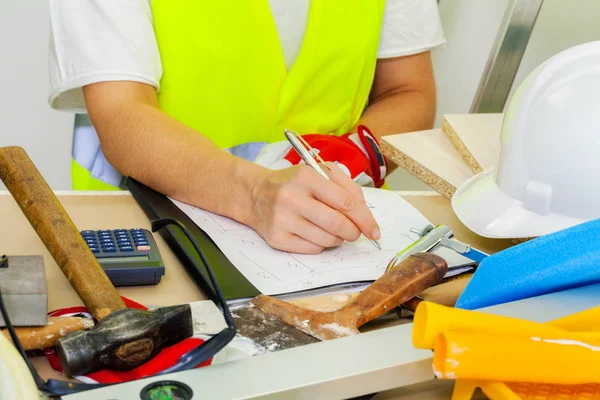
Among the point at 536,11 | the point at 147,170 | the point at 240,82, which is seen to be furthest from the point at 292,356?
the point at 536,11

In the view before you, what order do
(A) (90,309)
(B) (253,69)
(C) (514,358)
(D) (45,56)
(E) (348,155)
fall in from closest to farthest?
(C) (514,358), (A) (90,309), (E) (348,155), (B) (253,69), (D) (45,56)

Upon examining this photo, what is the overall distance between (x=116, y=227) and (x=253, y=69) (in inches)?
18.6

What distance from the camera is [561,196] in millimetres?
808

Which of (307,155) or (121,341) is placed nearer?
(121,341)

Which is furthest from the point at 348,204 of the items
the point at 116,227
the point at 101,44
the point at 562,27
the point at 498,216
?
the point at 562,27

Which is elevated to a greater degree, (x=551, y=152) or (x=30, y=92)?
(x=551, y=152)

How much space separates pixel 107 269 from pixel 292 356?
26 centimetres

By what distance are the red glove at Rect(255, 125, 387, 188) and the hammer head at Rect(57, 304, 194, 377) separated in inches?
20.8

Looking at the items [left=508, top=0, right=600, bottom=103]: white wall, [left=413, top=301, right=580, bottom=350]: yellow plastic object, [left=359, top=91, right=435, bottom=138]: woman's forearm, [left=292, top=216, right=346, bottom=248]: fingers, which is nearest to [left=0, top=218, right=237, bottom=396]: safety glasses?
[left=413, top=301, right=580, bottom=350]: yellow plastic object

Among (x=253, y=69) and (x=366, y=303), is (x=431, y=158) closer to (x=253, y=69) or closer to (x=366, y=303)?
(x=253, y=69)

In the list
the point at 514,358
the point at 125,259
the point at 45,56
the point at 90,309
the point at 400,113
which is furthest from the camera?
the point at 45,56

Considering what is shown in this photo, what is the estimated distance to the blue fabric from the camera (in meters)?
0.62

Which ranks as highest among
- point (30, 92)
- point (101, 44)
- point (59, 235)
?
point (101, 44)

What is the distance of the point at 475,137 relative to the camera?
1.12 meters
